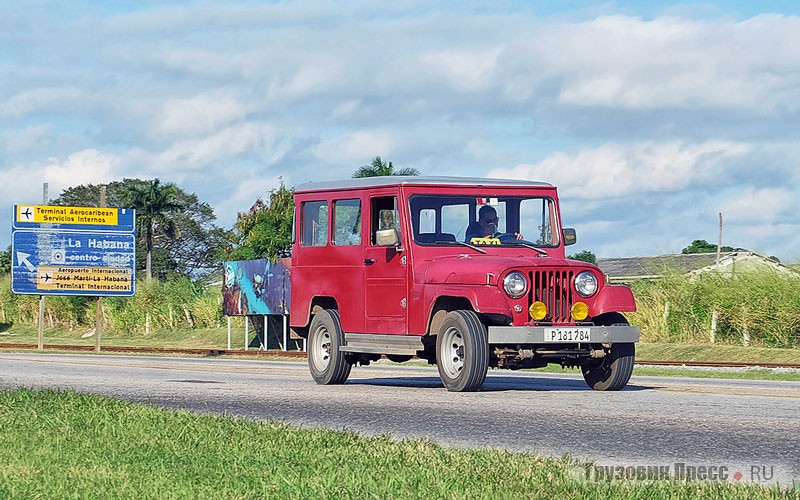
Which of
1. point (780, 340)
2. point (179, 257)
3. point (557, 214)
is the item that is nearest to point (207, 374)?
point (557, 214)

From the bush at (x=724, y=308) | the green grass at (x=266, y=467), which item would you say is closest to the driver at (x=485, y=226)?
the green grass at (x=266, y=467)

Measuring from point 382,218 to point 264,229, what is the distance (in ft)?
160

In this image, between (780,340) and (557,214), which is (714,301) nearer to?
(780,340)

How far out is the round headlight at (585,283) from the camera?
44.8ft

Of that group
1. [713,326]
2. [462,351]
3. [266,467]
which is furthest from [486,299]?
[713,326]

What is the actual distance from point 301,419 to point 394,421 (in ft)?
2.83

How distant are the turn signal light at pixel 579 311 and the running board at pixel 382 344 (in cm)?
181

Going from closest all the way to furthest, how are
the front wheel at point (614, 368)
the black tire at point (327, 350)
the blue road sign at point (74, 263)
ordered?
the front wheel at point (614, 368) → the black tire at point (327, 350) → the blue road sign at point (74, 263)

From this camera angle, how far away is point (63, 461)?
300 inches

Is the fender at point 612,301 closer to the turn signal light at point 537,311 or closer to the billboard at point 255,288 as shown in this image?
the turn signal light at point 537,311

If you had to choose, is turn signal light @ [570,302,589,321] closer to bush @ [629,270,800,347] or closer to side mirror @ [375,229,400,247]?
side mirror @ [375,229,400,247]

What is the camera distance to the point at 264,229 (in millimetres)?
63438

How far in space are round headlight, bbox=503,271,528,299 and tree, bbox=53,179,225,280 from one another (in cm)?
8971

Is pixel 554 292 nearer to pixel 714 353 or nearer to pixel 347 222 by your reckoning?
pixel 347 222
